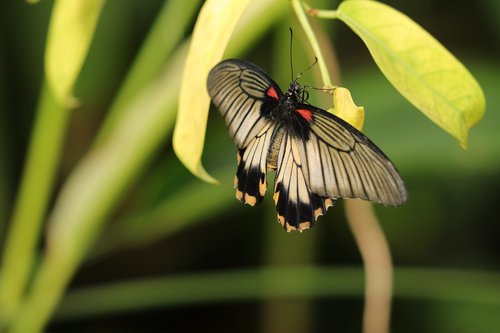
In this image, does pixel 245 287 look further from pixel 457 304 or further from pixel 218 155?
pixel 457 304

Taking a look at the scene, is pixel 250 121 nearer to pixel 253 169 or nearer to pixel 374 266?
pixel 253 169

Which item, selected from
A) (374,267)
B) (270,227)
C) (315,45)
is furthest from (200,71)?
(270,227)

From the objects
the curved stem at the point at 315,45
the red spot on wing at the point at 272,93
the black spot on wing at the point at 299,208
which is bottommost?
the black spot on wing at the point at 299,208

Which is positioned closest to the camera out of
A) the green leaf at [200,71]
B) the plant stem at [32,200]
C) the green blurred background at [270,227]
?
the green leaf at [200,71]

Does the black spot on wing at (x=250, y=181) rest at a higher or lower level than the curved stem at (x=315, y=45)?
lower

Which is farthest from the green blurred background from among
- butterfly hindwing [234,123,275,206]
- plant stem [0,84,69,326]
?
butterfly hindwing [234,123,275,206]

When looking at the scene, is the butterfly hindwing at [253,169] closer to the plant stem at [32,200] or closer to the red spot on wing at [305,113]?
the red spot on wing at [305,113]

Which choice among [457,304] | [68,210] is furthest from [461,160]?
[68,210]

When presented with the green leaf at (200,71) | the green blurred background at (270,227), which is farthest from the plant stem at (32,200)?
the green leaf at (200,71)
